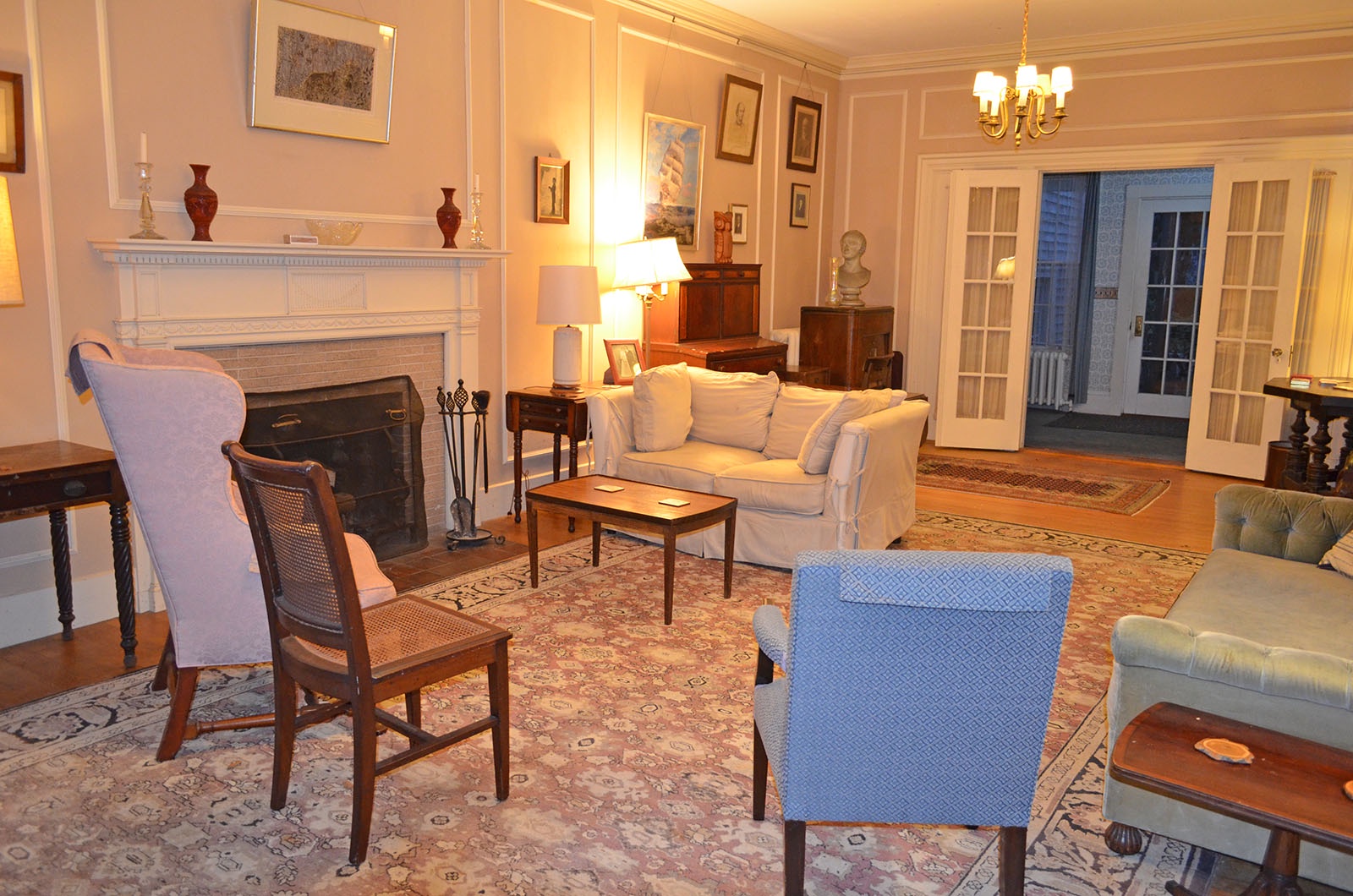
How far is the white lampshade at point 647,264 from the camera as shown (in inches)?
232

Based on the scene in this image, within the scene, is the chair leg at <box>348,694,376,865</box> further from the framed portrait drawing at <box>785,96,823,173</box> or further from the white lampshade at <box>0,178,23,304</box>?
the framed portrait drawing at <box>785,96,823,173</box>

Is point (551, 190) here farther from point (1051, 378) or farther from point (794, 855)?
point (1051, 378)

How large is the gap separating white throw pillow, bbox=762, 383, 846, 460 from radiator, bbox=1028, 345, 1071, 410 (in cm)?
588

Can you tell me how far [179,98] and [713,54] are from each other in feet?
12.7

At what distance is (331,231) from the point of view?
4367 millimetres

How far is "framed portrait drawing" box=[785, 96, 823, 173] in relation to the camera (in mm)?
7711

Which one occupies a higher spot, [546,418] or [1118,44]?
[1118,44]

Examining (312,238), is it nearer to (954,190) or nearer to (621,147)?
(621,147)

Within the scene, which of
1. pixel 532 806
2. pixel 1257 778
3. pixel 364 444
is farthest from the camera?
pixel 364 444

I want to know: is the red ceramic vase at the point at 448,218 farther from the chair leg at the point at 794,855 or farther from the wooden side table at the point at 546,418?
the chair leg at the point at 794,855

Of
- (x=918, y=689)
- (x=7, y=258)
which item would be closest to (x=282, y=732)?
(x=918, y=689)

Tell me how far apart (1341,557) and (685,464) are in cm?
267

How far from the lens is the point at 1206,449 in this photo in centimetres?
717

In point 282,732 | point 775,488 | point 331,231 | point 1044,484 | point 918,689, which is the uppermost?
point 331,231
